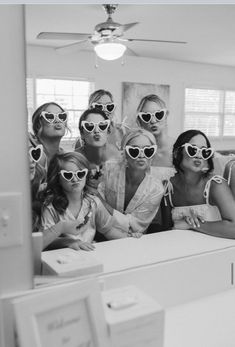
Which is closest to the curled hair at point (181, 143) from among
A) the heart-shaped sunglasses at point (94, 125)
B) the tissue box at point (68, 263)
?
the heart-shaped sunglasses at point (94, 125)

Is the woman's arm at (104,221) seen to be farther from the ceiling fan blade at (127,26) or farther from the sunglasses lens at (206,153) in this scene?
the ceiling fan blade at (127,26)

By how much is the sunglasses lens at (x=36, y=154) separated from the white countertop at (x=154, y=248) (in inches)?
16.2

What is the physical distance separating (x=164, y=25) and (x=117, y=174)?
0.58 metres

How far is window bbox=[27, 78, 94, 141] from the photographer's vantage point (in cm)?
114

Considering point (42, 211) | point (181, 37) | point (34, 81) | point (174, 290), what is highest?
point (181, 37)

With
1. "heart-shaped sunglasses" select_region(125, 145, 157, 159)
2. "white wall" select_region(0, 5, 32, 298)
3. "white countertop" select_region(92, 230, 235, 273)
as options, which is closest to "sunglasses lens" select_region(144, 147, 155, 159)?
"heart-shaped sunglasses" select_region(125, 145, 157, 159)

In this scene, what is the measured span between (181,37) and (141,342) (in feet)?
3.41

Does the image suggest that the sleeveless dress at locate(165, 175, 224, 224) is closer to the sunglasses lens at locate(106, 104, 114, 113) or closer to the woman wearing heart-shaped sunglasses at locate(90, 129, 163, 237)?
the woman wearing heart-shaped sunglasses at locate(90, 129, 163, 237)

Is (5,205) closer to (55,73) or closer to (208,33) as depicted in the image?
(55,73)

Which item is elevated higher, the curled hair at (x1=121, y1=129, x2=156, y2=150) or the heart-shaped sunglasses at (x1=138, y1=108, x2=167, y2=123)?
the heart-shaped sunglasses at (x1=138, y1=108, x2=167, y2=123)

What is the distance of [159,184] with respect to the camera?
4.96 feet

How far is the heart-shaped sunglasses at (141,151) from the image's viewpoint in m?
1.44

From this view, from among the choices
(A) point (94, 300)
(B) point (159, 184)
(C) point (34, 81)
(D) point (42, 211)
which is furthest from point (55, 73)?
(A) point (94, 300)

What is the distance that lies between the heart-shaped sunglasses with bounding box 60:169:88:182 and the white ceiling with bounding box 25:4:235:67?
427 mm
